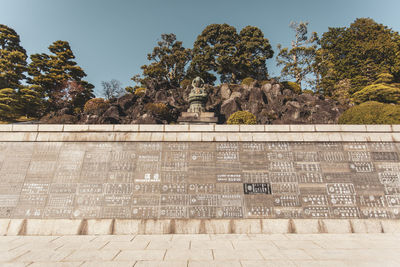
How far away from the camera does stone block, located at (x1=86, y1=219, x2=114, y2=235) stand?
5.34 m

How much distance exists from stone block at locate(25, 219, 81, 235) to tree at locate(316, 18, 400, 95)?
118 ft

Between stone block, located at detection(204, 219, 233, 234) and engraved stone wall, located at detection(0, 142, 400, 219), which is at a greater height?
engraved stone wall, located at detection(0, 142, 400, 219)

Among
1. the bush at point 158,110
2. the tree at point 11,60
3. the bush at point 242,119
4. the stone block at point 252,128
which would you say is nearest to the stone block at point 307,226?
the stone block at point 252,128

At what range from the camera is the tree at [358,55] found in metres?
27.6

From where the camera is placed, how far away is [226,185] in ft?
19.8

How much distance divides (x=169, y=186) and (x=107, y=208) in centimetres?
203

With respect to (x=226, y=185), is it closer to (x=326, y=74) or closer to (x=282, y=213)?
(x=282, y=213)

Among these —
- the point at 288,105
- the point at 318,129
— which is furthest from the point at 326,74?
the point at 318,129

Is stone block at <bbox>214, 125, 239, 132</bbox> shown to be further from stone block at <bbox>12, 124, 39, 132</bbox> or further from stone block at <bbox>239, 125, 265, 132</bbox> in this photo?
stone block at <bbox>12, 124, 39, 132</bbox>

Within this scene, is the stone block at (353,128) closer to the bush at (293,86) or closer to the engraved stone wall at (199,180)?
the engraved stone wall at (199,180)

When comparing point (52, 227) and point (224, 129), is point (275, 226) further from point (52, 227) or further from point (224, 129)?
point (52, 227)

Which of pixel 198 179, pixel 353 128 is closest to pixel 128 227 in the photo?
pixel 198 179

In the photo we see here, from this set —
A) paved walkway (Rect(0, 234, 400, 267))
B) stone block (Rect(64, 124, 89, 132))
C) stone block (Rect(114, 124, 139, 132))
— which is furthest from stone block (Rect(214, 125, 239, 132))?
stone block (Rect(64, 124, 89, 132))

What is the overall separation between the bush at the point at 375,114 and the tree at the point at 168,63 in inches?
1177
